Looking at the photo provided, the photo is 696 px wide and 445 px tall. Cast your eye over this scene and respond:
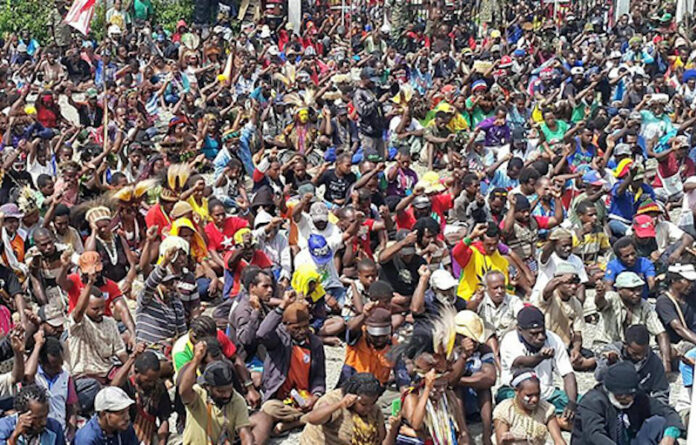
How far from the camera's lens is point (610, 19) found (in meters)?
28.5

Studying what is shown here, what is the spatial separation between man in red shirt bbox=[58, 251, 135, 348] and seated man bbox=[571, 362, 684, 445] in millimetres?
3744

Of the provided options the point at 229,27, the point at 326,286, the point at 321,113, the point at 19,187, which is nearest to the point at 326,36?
the point at 229,27

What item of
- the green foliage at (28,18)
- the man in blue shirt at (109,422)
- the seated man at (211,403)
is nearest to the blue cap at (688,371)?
the seated man at (211,403)

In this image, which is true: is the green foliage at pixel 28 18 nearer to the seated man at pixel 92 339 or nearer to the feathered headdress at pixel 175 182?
the feathered headdress at pixel 175 182

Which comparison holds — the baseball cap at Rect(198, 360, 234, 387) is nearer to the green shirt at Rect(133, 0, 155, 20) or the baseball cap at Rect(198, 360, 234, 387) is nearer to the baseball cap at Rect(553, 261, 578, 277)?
the baseball cap at Rect(553, 261, 578, 277)

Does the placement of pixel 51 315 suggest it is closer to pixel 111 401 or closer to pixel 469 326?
pixel 111 401

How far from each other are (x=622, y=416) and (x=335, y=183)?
6.10m

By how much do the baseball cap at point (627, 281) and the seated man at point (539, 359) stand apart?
3.12 ft

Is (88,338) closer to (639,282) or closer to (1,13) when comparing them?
(639,282)

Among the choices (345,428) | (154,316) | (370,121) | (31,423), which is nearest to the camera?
(31,423)

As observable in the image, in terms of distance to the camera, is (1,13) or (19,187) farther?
(1,13)

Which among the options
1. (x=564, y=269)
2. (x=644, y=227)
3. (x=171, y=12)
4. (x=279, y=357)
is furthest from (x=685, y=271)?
(x=171, y=12)

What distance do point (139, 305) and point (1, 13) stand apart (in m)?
17.3

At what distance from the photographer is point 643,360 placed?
851cm
